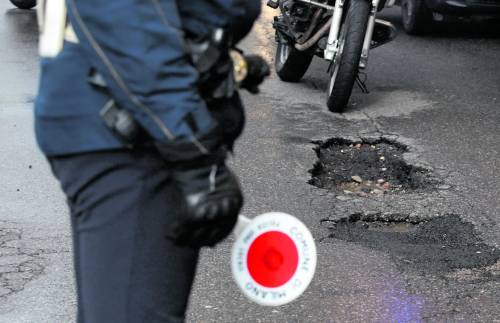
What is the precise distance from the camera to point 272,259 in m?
2.12

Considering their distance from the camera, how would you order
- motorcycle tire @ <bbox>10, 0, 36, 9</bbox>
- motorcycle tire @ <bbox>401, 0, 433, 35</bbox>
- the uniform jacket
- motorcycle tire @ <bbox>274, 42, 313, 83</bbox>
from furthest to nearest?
motorcycle tire @ <bbox>10, 0, 36, 9</bbox>
motorcycle tire @ <bbox>401, 0, 433, 35</bbox>
motorcycle tire @ <bbox>274, 42, 313, 83</bbox>
the uniform jacket

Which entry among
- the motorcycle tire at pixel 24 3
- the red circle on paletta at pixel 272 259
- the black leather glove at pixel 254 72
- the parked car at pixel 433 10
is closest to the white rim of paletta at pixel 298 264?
the red circle on paletta at pixel 272 259

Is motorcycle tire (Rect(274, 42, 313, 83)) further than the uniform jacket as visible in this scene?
Yes

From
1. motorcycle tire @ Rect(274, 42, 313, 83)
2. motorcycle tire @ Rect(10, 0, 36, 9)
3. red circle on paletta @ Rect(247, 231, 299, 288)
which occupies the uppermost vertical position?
red circle on paletta @ Rect(247, 231, 299, 288)

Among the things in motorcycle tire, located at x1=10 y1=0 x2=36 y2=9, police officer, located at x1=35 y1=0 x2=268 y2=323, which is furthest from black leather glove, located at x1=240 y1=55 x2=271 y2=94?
motorcycle tire, located at x1=10 y1=0 x2=36 y2=9

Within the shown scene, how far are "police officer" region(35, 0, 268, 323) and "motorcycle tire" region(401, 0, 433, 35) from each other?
8.49m

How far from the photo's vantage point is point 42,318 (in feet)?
12.0

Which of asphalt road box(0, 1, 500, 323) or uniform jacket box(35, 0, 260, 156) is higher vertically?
uniform jacket box(35, 0, 260, 156)

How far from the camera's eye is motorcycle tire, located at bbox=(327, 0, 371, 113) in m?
6.18

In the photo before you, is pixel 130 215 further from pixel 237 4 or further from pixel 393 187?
pixel 393 187

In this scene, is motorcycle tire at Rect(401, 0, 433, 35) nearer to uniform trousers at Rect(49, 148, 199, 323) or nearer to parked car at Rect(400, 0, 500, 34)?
parked car at Rect(400, 0, 500, 34)

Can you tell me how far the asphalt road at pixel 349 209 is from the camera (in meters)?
3.75

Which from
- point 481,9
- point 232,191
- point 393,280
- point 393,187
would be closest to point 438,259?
point 393,280

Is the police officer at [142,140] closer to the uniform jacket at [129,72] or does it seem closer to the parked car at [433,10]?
the uniform jacket at [129,72]
